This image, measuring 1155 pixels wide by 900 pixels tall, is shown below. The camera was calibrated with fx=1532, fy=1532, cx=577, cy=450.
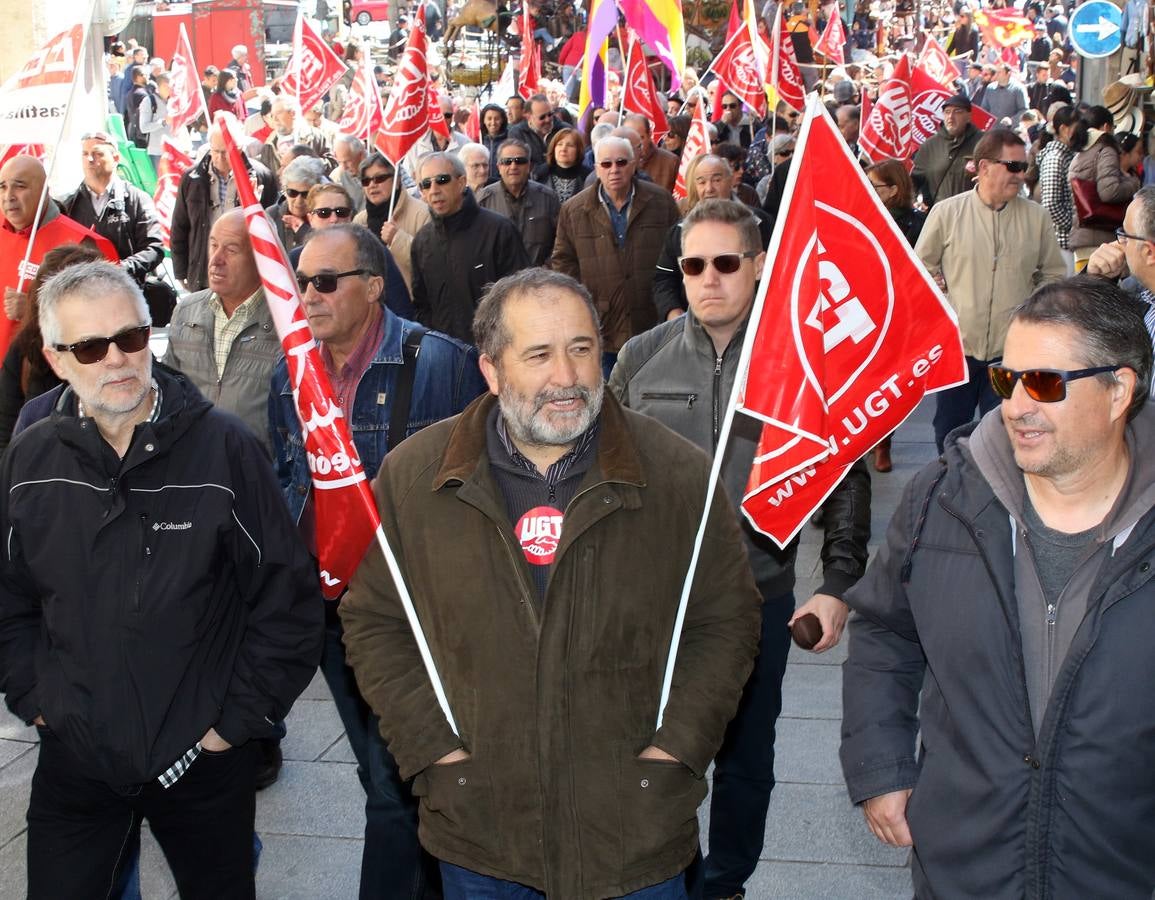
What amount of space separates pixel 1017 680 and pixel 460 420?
1.30m

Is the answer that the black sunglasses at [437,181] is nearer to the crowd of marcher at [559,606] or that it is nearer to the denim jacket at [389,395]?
the crowd of marcher at [559,606]

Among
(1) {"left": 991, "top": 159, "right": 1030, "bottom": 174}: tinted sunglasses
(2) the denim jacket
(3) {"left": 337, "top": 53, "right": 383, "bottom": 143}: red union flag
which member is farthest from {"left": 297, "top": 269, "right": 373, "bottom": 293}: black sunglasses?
(3) {"left": 337, "top": 53, "right": 383, "bottom": 143}: red union flag

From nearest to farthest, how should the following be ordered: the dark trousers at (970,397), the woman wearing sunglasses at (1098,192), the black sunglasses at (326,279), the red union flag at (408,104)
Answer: the black sunglasses at (326,279) < the dark trousers at (970,397) < the red union flag at (408,104) < the woman wearing sunglasses at (1098,192)

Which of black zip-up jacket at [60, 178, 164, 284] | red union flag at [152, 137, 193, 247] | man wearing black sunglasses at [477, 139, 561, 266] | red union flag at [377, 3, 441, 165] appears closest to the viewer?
black zip-up jacket at [60, 178, 164, 284]

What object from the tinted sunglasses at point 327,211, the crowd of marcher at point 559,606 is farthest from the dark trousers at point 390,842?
the tinted sunglasses at point 327,211

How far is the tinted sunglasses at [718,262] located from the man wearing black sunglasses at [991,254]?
4052mm

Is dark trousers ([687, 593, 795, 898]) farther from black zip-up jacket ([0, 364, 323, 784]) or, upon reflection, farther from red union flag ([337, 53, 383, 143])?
red union flag ([337, 53, 383, 143])

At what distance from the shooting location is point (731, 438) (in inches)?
172

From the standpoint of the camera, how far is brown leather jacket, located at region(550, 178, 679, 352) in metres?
9.30

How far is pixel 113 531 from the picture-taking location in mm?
3553

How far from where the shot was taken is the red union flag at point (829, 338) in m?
3.69

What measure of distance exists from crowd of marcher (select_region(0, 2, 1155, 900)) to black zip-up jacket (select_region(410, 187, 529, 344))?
3.72 metres

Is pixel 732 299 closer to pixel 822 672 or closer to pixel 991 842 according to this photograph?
pixel 991 842

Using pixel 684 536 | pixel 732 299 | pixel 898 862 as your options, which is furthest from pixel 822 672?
pixel 684 536
